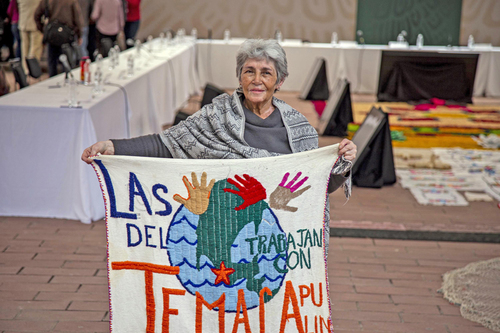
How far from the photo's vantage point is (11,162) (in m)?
3.99

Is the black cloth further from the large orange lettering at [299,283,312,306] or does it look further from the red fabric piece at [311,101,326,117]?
the large orange lettering at [299,283,312,306]

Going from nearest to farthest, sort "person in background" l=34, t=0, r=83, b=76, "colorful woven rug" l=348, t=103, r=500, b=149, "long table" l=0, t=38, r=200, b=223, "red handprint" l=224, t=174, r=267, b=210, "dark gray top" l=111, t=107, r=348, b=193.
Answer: "red handprint" l=224, t=174, r=267, b=210 < "dark gray top" l=111, t=107, r=348, b=193 < "long table" l=0, t=38, r=200, b=223 < "colorful woven rug" l=348, t=103, r=500, b=149 < "person in background" l=34, t=0, r=83, b=76

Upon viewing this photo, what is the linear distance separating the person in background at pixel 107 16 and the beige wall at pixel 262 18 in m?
3.14

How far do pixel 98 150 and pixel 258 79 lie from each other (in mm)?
640

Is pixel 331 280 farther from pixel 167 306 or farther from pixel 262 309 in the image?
pixel 167 306

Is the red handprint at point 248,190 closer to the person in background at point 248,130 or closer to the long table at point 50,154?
the person in background at point 248,130

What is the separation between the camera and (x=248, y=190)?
2039mm

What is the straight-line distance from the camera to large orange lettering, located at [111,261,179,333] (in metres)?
2.05

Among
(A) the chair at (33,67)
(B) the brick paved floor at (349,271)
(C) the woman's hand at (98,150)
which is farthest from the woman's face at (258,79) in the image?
(A) the chair at (33,67)

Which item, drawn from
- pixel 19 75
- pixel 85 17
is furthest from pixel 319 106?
pixel 19 75

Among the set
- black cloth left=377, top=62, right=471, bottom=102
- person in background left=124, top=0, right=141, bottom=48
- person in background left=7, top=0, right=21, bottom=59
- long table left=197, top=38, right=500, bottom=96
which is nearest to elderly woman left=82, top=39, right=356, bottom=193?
black cloth left=377, top=62, right=471, bottom=102

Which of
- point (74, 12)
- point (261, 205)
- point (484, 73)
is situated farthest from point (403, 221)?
point (484, 73)

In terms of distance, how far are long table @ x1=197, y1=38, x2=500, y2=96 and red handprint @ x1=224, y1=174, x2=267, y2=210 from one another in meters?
7.53

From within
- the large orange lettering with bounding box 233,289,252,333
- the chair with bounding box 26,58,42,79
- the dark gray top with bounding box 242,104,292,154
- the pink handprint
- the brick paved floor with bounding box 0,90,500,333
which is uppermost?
the dark gray top with bounding box 242,104,292,154
